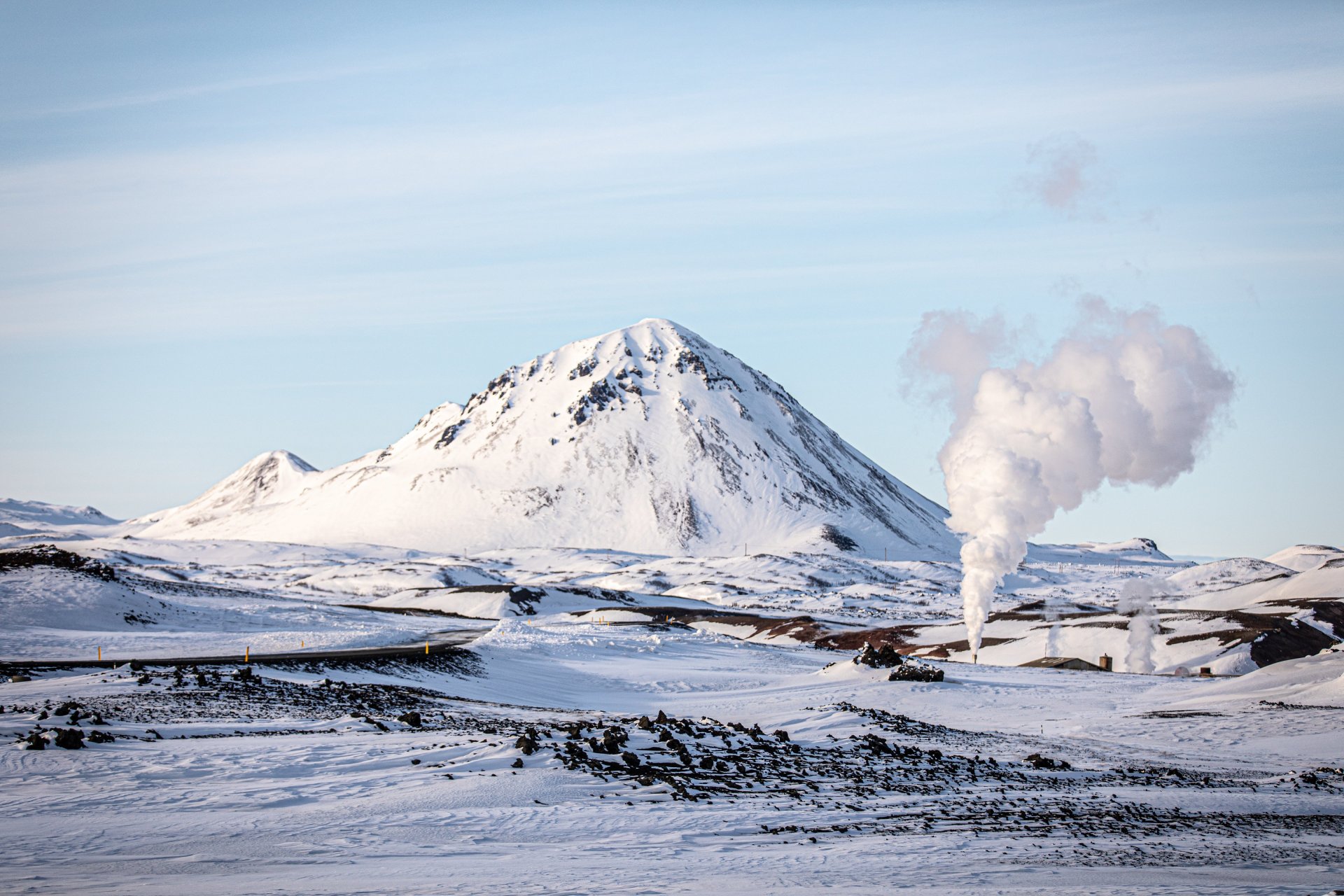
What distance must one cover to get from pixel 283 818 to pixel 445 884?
14.0 ft

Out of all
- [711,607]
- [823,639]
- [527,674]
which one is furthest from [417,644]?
[711,607]

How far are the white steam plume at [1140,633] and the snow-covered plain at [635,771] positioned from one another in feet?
8.19

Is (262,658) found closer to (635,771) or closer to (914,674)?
(635,771)

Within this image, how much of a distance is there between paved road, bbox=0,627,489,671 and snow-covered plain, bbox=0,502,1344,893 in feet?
3.67

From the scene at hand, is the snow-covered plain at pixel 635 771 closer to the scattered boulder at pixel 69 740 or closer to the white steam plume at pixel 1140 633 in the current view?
the scattered boulder at pixel 69 740

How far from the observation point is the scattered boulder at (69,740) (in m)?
20.7

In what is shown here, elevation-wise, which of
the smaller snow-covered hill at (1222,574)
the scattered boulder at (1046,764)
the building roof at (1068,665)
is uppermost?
the smaller snow-covered hill at (1222,574)

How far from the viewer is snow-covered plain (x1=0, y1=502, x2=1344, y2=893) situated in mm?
14992

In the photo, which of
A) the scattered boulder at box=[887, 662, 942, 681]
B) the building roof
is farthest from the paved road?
the building roof

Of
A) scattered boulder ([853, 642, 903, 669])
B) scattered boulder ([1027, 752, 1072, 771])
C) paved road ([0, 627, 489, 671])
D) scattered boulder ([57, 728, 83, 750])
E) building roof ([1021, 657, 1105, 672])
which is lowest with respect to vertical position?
building roof ([1021, 657, 1105, 672])

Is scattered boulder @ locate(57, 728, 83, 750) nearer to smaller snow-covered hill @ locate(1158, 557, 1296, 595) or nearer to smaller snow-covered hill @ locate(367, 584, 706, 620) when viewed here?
smaller snow-covered hill @ locate(367, 584, 706, 620)

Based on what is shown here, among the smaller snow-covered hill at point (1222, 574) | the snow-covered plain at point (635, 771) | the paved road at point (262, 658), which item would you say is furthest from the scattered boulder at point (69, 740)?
the smaller snow-covered hill at point (1222, 574)

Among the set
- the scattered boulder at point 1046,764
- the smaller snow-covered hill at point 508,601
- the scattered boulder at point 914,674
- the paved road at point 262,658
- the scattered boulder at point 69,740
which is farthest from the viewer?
the smaller snow-covered hill at point 508,601

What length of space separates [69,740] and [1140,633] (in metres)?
54.6
